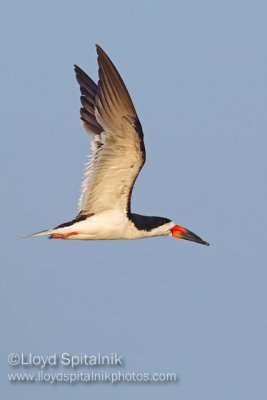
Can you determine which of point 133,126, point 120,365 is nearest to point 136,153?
point 133,126

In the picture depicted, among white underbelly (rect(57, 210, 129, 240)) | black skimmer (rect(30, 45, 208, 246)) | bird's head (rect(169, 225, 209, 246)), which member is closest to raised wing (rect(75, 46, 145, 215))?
black skimmer (rect(30, 45, 208, 246))

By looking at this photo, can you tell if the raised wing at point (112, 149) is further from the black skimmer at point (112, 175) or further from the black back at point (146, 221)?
the black back at point (146, 221)

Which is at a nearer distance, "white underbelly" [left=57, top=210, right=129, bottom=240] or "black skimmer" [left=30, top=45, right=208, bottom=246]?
"black skimmer" [left=30, top=45, right=208, bottom=246]

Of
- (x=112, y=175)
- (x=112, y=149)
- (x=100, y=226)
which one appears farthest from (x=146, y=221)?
(x=112, y=149)

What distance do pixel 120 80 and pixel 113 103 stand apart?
1.33 feet

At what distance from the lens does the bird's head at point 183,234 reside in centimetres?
1891

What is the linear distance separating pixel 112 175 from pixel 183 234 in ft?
8.14

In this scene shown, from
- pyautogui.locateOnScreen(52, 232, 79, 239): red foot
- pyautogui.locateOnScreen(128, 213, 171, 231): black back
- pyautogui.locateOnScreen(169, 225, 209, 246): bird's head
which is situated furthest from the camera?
pyautogui.locateOnScreen(169, 225, 209, 246): bird's head

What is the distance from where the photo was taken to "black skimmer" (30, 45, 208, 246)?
16078 millimetres

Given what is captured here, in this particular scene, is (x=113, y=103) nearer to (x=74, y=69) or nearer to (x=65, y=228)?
(x=65, y=228)

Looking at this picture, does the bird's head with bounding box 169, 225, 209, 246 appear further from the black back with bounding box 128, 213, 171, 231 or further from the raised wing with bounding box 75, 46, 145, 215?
the raised wing with bounding box 75, 46, 145, 215

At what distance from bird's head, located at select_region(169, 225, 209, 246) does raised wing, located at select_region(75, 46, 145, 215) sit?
151 cm

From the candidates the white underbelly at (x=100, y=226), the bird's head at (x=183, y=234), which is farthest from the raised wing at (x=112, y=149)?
the bird's head at (x=183, y=234)

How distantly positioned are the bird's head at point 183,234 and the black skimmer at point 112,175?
0.22 feet
